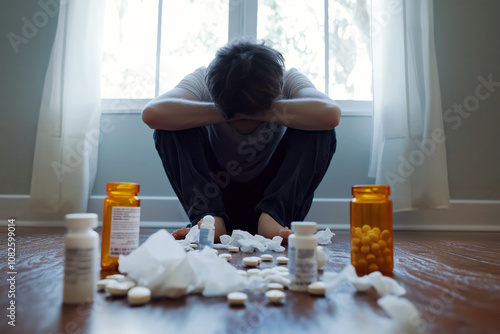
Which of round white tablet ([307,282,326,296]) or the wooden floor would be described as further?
round white tablet ([307,282,326,296])

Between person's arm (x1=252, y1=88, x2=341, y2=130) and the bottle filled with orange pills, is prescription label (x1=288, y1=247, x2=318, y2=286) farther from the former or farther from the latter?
person's arm (x1=252, y1=88, x2=341, y2=130)

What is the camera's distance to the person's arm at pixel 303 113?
1201 mm

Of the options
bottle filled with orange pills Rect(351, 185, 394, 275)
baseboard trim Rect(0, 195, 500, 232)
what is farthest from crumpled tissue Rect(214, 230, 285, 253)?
baseboard trim Rect(0, 195, 500, 232)

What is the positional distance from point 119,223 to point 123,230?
0.01 meters

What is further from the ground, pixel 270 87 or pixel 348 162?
pixel 270 87

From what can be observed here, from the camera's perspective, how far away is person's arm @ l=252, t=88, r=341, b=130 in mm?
1201

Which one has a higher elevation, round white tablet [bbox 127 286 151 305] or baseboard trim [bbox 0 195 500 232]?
baseboard trim [bbox 0 195 500 232]

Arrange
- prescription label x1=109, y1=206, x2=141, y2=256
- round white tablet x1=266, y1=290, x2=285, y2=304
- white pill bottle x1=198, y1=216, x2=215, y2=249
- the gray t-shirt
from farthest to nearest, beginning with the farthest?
the gray t-shirt, white pill bottle x1=198, y1=216, x2=215, y2=249, prescription label x1=109, y1=206, x2=141, y2=256, round white tablet x1=266, y1=290, x2=285, y2=304

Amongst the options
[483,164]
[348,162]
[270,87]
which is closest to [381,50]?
[348,162]

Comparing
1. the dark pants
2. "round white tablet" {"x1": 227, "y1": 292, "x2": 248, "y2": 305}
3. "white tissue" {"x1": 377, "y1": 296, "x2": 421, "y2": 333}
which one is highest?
the dark pants

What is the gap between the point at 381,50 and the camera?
174 cm

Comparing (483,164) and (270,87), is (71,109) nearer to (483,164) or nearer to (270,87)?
(270,87)

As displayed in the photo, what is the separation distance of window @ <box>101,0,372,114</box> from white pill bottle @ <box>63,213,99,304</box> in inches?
58.1

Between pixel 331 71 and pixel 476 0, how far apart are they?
30.5 inches
